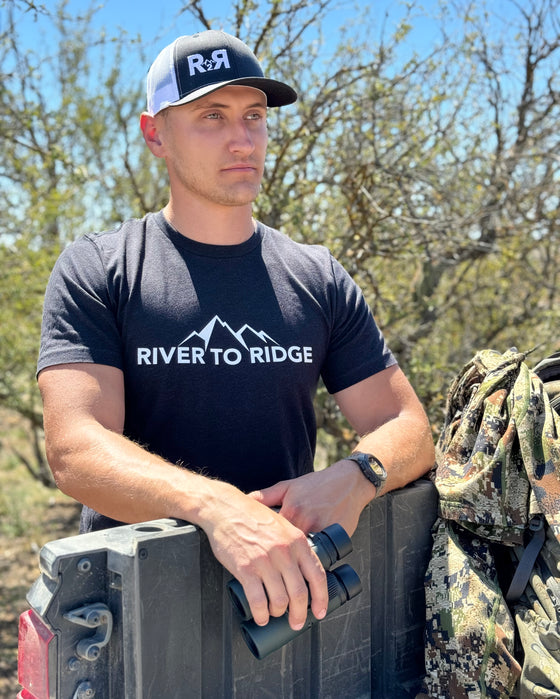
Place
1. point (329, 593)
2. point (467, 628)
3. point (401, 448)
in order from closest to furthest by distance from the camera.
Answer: point (329, 593), point (467, 628), point (401, 448)

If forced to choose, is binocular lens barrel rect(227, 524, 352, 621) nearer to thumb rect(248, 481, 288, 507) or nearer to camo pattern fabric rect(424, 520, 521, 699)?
thumb rect(248, 481, 288, 507)

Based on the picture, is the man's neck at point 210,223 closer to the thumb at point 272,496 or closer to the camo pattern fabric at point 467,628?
the thumb at point 272,496

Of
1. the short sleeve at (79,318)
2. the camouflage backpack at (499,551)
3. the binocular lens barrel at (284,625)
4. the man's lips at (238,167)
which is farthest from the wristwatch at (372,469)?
the man's lips at (238,167)

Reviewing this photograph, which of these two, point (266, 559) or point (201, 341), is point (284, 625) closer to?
point (266, 559)

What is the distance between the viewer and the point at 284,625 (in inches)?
57.0

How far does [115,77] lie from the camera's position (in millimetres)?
6367

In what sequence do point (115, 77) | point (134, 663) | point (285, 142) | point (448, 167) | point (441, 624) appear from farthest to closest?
1. point (115, 77)
2. point (448, 167)
3. point (285, 142)
4. point (441, 624)
5. point (134, 663)

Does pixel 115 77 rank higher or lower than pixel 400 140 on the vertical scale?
higher

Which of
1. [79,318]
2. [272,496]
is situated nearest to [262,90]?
[79,318]

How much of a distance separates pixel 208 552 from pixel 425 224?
307cm

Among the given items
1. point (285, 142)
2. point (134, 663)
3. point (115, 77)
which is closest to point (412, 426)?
point (134, 663)

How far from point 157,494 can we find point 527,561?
849 millimetres

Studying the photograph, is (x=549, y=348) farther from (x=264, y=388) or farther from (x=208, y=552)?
(x=208, y=552)

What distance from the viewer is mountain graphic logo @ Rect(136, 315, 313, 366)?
1996 millimetres
